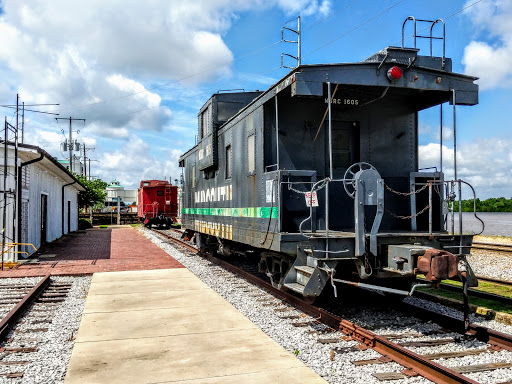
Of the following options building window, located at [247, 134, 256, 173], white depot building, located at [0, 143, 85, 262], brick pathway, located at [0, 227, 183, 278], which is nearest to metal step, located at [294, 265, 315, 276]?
building window, located at [247, 134, 256, 173]

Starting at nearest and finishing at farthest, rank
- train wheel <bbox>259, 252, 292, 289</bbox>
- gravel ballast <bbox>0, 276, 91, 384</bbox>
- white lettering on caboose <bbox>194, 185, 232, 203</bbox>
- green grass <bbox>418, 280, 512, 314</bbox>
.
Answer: gravel ballast <bbox>0, 276, 91, 384</bbox> < green grass <bbox>418, 280, 512, 314</bbox> < train wheel <bbox>259, 252, 292, 289</bbox> < white lettering on caboose <bbox>194, 185, 232, 203</bbox>

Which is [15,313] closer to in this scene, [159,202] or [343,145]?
[343,145]

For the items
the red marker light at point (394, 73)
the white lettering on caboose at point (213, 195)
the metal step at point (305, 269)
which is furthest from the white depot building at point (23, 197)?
the red marker light at point (394, 73)

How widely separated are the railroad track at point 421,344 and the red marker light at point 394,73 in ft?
11.2

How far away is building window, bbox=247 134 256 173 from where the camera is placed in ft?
27.3

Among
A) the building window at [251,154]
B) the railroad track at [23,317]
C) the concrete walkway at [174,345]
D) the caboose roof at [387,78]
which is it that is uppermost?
the caboose roof at [387,78]


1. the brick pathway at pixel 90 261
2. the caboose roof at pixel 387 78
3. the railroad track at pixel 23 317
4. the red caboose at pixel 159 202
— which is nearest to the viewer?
the railroad track at pixel 23 317

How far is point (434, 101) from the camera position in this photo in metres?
8.02

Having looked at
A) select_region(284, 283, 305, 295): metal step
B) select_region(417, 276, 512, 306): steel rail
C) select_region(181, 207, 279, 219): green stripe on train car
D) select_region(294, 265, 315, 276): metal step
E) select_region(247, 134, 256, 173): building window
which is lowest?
select_region(417, 276, 512, 306): steel rail

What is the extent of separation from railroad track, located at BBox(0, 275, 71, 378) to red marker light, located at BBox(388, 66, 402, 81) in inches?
232

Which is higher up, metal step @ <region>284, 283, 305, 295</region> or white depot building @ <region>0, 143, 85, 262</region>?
white depot building @ <region>0, 143, 85, 262</region>

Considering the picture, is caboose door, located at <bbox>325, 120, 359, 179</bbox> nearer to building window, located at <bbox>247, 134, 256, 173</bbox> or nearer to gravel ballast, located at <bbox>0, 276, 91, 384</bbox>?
building window, located at <bbox>247, 134, 256, 173</bbox>

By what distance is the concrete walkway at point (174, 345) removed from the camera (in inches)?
185

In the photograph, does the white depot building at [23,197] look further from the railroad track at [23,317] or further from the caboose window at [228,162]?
the caboose window at [228,162]
